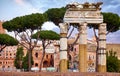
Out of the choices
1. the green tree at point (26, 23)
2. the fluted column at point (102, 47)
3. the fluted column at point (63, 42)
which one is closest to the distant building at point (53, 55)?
the green tree at point (26, 23)

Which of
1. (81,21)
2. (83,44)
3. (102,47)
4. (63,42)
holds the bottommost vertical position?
(102,47)

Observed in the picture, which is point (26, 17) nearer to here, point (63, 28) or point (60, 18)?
point (60, 18)

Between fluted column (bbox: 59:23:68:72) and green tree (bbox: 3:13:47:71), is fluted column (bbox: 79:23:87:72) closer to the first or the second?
fluted column (bbox: 59:23:68:72)

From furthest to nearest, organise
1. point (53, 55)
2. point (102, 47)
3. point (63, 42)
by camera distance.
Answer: point (53, 55)
point (102, 47)
point (63, 42)

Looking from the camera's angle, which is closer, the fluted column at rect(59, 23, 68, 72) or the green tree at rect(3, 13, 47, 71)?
the fluted column at rect(59, 23, 68, 72)

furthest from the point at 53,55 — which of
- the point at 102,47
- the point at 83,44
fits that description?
the point at 83,44

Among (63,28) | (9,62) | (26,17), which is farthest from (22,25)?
(9,62)

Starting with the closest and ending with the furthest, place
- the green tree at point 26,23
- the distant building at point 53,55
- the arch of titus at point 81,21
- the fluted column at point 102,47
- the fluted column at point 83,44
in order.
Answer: the fluted column at point 83,44 < the arch of titus at point 81,21 < the fluted column at point 102,47 < the green tree at point 26,23 < the distant building at point 53,55

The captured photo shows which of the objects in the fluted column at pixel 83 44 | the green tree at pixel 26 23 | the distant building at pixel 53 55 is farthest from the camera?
the distant building at pixel 53 55

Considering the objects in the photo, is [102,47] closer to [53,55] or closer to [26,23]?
[26,23]

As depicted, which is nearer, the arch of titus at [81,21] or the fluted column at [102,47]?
the arch of titus at [81,21]

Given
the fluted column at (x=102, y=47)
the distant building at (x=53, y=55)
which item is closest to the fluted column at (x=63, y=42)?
the fluted column at (x=102, y=47)

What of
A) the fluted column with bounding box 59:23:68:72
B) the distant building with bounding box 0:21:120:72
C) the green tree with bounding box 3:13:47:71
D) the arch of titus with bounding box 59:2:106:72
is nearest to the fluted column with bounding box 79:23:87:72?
the arch of titus with bounding box 59:2:106:72

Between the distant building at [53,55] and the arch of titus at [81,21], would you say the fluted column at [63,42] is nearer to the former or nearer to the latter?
the arch of titus at [81,21]
